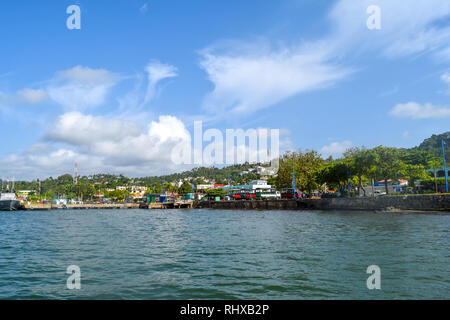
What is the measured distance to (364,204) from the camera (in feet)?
169

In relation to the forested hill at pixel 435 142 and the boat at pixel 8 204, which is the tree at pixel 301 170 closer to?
the forested hill at pixel 435 142

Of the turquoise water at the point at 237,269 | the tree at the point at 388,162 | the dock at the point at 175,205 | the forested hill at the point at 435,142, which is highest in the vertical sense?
the forested hill at the point at 435,142

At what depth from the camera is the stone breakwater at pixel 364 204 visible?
132 ft

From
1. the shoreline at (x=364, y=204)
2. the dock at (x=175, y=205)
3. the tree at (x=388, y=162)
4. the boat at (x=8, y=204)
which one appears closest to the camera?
the shoreline at (x=364, y=204)

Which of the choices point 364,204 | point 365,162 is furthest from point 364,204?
point 365,162

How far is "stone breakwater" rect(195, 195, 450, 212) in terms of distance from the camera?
40344 mm

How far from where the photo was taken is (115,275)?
1127cm

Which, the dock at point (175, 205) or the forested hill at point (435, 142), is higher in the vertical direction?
the forested hill at point (435, 142)

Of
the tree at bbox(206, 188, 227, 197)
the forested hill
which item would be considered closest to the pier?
the tree at bbox(206, 188, 227, 197)

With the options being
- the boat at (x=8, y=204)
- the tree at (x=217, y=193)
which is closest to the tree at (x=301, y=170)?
the tree at (x=217, y=193)

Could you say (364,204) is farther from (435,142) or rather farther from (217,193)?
(435,142)
